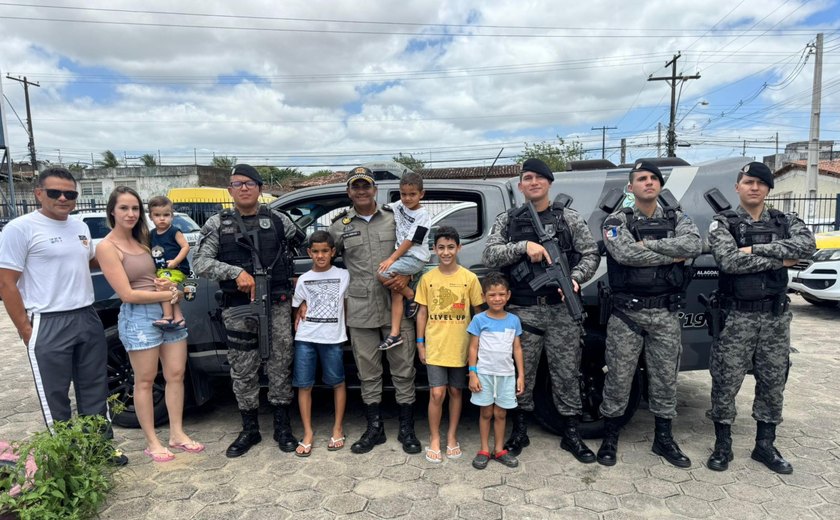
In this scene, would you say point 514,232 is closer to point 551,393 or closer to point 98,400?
point 551,393

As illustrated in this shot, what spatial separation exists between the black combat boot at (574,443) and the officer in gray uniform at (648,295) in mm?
82

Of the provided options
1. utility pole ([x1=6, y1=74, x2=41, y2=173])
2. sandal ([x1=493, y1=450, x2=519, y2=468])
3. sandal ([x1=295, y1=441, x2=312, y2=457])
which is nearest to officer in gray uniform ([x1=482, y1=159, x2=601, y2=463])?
sandal ([x1=493, y1=450, x2=519, y2=468])

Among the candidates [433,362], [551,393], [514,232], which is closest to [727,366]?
[551,393]

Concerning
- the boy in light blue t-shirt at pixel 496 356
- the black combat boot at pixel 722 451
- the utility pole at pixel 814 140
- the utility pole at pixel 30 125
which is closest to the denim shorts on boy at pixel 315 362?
the boy in light blue t-shirt at pixel 496 356

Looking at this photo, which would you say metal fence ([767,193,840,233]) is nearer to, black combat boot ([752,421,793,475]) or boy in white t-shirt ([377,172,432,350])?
black combat boot ([752,421,793,475])

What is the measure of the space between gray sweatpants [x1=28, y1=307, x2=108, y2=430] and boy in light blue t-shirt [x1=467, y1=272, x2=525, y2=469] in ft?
7.25

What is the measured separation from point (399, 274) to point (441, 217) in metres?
0.81

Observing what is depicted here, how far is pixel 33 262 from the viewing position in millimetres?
2643

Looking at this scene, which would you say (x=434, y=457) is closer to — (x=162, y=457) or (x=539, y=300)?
(x=539, y=300)

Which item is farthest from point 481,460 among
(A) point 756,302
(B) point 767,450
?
(A) point 756,302

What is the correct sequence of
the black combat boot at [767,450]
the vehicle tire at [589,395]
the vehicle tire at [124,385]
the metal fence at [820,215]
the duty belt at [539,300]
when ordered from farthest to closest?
the metal fence at [820,215], the vehicle tire at [124,385], the vehicle tire at [589,395], the duty belt at [539,300], the black combat boot at [767,450]

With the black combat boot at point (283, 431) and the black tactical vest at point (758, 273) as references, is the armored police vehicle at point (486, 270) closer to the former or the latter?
A: the black tactical vest at point (758, 273)

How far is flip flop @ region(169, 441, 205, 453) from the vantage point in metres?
3.18

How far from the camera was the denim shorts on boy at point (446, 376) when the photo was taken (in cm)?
→ 303
